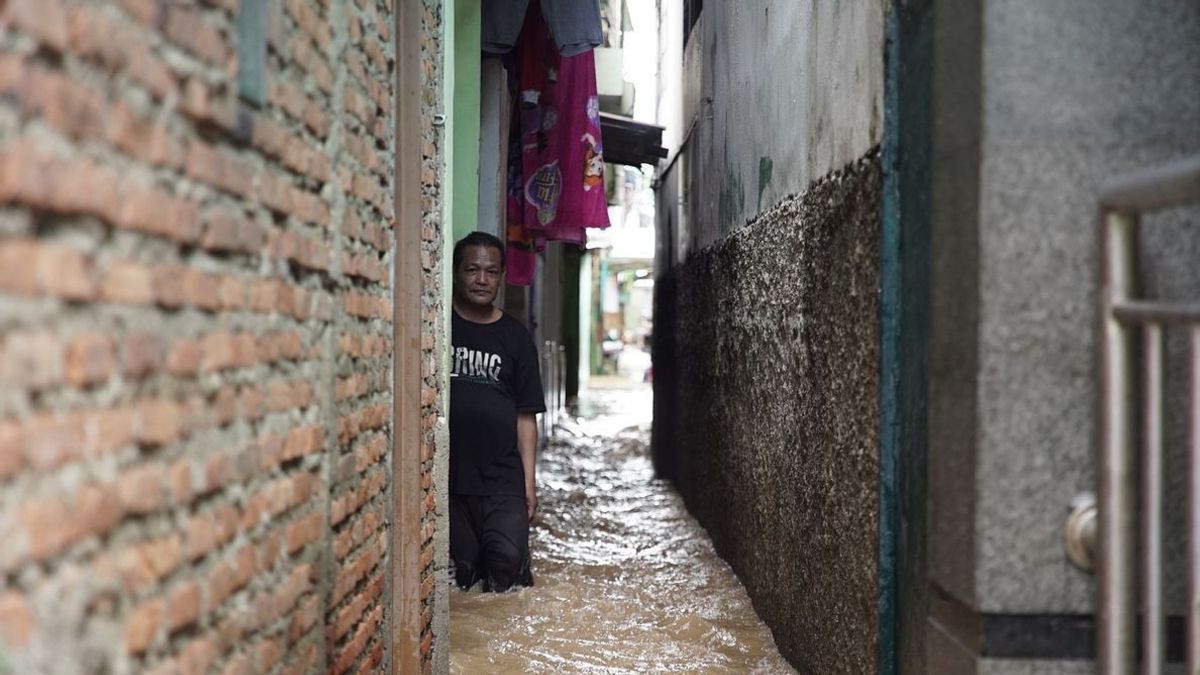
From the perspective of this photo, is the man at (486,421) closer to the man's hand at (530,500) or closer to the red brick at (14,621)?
the man's hand at (530,500)

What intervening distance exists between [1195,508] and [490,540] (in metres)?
4.02

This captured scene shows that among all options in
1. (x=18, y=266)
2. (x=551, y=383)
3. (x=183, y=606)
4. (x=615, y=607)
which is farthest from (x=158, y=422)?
(x=551, y=383)

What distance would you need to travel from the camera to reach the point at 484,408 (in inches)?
221

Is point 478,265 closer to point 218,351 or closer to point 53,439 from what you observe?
point 218,351

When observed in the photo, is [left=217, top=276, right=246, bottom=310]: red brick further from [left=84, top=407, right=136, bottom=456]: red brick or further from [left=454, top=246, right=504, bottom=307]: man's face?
[left=454, top=246, right=504, bottom=307]: man's face

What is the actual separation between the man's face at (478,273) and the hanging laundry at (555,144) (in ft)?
5.42

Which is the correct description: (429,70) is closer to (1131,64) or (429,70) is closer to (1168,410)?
(1131,64)

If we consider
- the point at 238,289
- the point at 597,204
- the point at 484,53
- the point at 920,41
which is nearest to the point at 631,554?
the point at 597,204

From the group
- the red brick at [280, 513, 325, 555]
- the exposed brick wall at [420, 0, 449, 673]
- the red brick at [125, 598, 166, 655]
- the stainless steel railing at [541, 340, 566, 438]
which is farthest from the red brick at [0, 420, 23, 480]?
the stainless steel railing at [541, 340, 566, 438]

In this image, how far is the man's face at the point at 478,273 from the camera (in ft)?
18.1

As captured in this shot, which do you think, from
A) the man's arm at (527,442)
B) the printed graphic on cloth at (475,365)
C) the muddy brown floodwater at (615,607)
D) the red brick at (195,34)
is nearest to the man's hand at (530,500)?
the man's arm at (527,442)

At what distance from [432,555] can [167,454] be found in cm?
240

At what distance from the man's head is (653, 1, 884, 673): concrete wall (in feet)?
3.91

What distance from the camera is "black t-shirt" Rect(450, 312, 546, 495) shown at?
221 inches
